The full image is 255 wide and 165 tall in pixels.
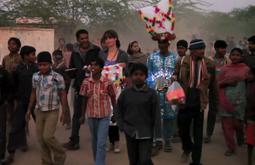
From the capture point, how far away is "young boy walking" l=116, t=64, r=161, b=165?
5266 mm

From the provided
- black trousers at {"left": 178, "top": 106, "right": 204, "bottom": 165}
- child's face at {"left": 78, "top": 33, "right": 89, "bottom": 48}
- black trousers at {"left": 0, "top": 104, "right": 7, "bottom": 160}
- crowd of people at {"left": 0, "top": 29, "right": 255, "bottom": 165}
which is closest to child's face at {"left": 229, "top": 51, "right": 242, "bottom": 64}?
crowd of people at {"left": 0, "top": 29, "right": 255, "bottom": 165}

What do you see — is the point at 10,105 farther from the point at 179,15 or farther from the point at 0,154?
the point at 179,15

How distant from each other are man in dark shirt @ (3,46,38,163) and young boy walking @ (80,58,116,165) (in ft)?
4.14

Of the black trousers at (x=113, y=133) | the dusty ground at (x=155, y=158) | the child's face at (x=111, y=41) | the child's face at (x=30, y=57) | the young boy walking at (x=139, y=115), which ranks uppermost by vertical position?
the child's face at (x=111, y=41)

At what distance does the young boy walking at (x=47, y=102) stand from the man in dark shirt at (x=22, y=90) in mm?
A: 827

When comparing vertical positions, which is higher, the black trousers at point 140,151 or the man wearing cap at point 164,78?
the man wearing cap at point 164,78

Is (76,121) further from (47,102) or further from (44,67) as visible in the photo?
(44,67)

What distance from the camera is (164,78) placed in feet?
24.1

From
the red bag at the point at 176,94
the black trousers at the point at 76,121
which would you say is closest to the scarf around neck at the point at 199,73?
the red bag at the point at 176,94

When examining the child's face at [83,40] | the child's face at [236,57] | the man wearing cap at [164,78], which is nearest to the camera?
the child's face at [236,57]

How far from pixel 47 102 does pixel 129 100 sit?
4.69 feet

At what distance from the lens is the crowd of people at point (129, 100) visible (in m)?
5.36

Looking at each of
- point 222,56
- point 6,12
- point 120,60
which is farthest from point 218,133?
point 6,12

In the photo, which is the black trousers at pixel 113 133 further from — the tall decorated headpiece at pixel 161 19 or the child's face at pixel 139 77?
the child's face at pixel 139 77
